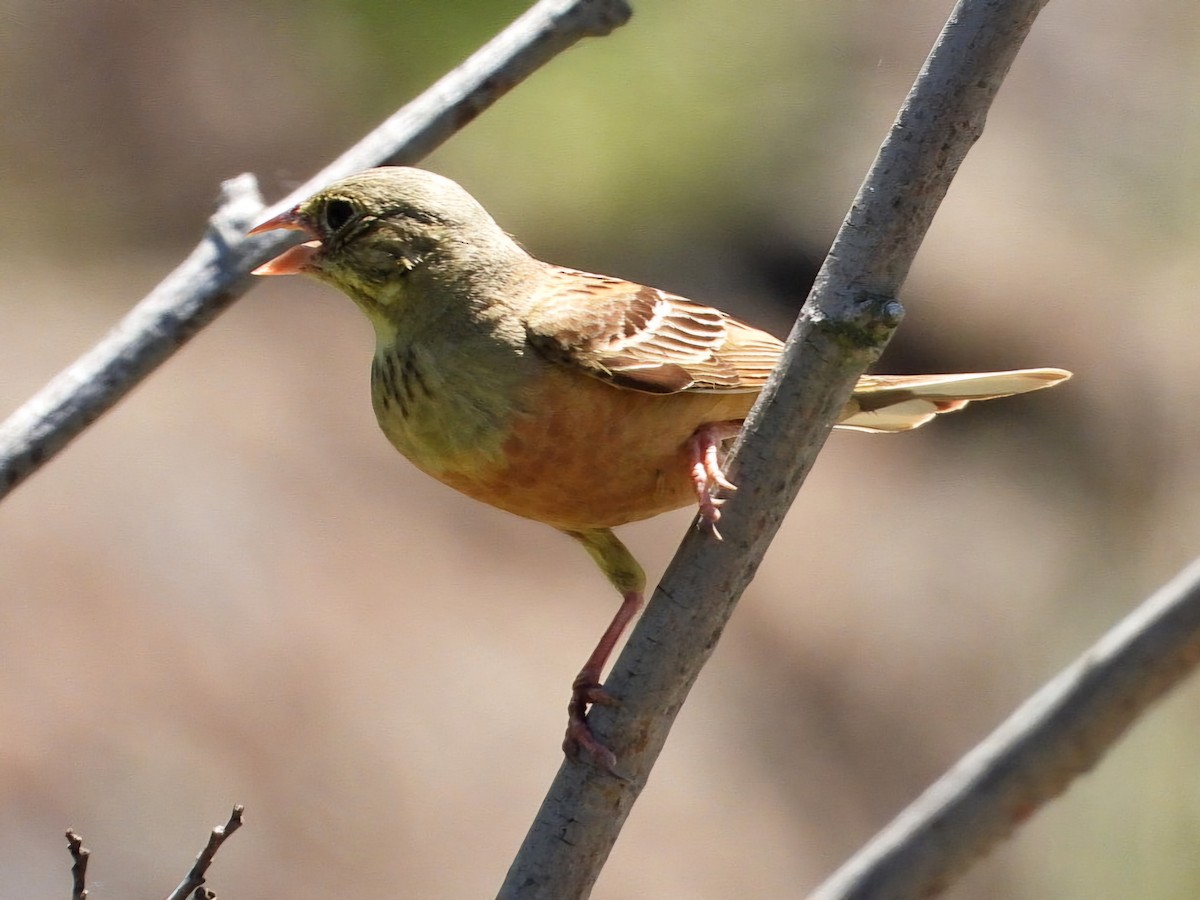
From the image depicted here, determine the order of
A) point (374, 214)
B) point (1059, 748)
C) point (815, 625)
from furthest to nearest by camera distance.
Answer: point (815, 625), point (374, 214), point (1059, 748)

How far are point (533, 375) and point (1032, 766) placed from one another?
1571mm

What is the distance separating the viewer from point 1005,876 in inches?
306

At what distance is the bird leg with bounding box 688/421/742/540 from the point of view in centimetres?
308

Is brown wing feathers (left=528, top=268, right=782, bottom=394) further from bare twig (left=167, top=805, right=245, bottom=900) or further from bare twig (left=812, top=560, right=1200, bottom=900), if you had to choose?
bare twig (left=167, top=805, right=245, bottom=900)

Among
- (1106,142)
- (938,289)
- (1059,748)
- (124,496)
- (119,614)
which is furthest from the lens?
(1106,142)

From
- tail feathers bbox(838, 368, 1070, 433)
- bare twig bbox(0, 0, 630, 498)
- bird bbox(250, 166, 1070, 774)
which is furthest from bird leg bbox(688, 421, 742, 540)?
bare twig bbox(0, 0, 630, 498)

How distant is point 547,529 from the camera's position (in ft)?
30.2

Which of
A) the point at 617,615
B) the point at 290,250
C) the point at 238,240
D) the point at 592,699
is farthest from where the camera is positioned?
the point at 617,615

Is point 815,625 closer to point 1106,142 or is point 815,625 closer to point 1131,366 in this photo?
point 1131,366

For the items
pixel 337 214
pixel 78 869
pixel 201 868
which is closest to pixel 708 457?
pixel 337 214

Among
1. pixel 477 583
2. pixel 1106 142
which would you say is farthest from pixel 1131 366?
pixel 477 583

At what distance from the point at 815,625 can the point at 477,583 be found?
2.14 metres

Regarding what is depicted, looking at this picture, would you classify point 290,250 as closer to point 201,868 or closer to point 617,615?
point 617,615

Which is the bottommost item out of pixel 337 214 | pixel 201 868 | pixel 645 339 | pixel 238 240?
pixel 201 868
